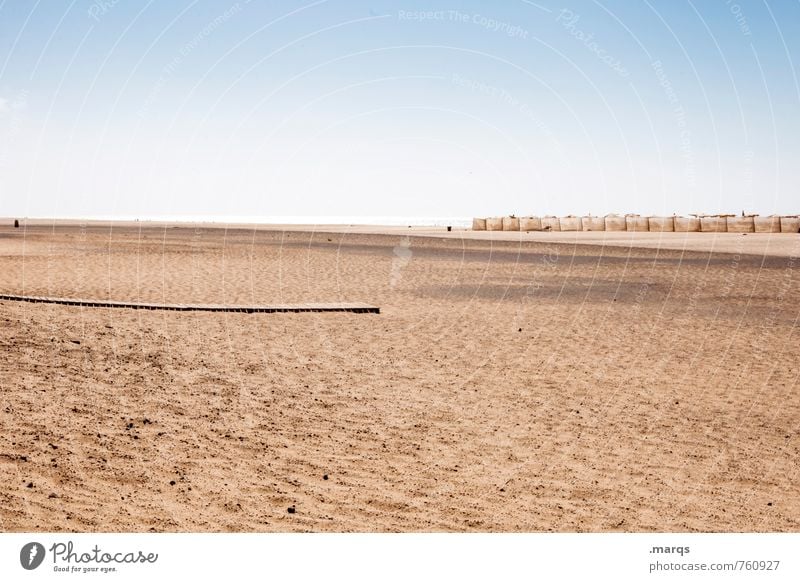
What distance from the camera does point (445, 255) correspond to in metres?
40.6

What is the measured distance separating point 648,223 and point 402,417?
2993 inches

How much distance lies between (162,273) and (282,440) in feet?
64.5

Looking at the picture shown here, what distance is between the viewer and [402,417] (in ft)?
32.1

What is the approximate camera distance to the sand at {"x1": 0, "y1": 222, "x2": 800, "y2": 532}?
6.90 m
